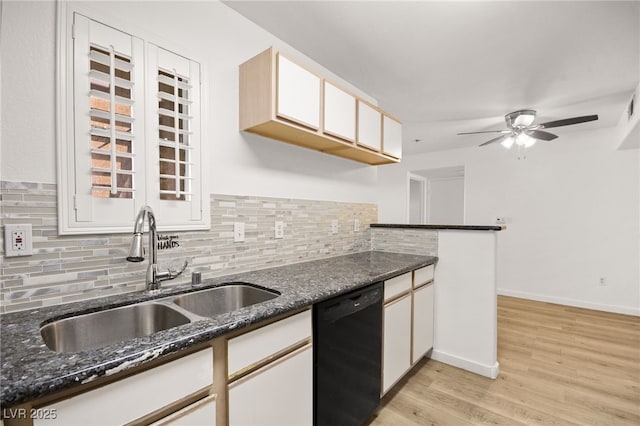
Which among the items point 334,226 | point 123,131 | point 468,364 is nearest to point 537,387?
point 468,364

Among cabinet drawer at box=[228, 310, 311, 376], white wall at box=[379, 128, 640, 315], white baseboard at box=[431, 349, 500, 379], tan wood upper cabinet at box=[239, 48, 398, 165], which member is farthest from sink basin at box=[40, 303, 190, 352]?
white wall at box=[379, 128, 640, 315]

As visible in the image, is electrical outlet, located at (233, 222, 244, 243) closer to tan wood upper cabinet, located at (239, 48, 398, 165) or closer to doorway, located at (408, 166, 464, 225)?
tan wood upper cabinet, located at (239, 48, 398, 165)

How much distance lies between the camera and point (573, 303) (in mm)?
4059

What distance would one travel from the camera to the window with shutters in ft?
3.84

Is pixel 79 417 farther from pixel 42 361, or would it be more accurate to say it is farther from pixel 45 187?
pixel 45 187

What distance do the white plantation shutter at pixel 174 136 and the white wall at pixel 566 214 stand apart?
4.66 meters

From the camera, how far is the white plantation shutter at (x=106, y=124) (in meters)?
1.19

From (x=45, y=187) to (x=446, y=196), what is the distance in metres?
6.13

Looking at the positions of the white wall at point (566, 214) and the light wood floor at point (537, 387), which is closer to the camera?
the light wood floor at point (537, 387)

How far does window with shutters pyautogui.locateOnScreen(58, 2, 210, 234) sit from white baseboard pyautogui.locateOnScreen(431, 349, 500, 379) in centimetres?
220

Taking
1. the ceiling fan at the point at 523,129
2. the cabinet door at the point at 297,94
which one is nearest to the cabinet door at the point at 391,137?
the cabinet door at the point at 297,94

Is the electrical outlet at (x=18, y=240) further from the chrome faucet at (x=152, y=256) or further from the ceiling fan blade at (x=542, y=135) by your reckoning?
the ceiling fan blade at (x=542, y=135)

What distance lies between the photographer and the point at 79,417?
0.70 metres

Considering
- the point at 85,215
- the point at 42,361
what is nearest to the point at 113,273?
the point at 85,215
